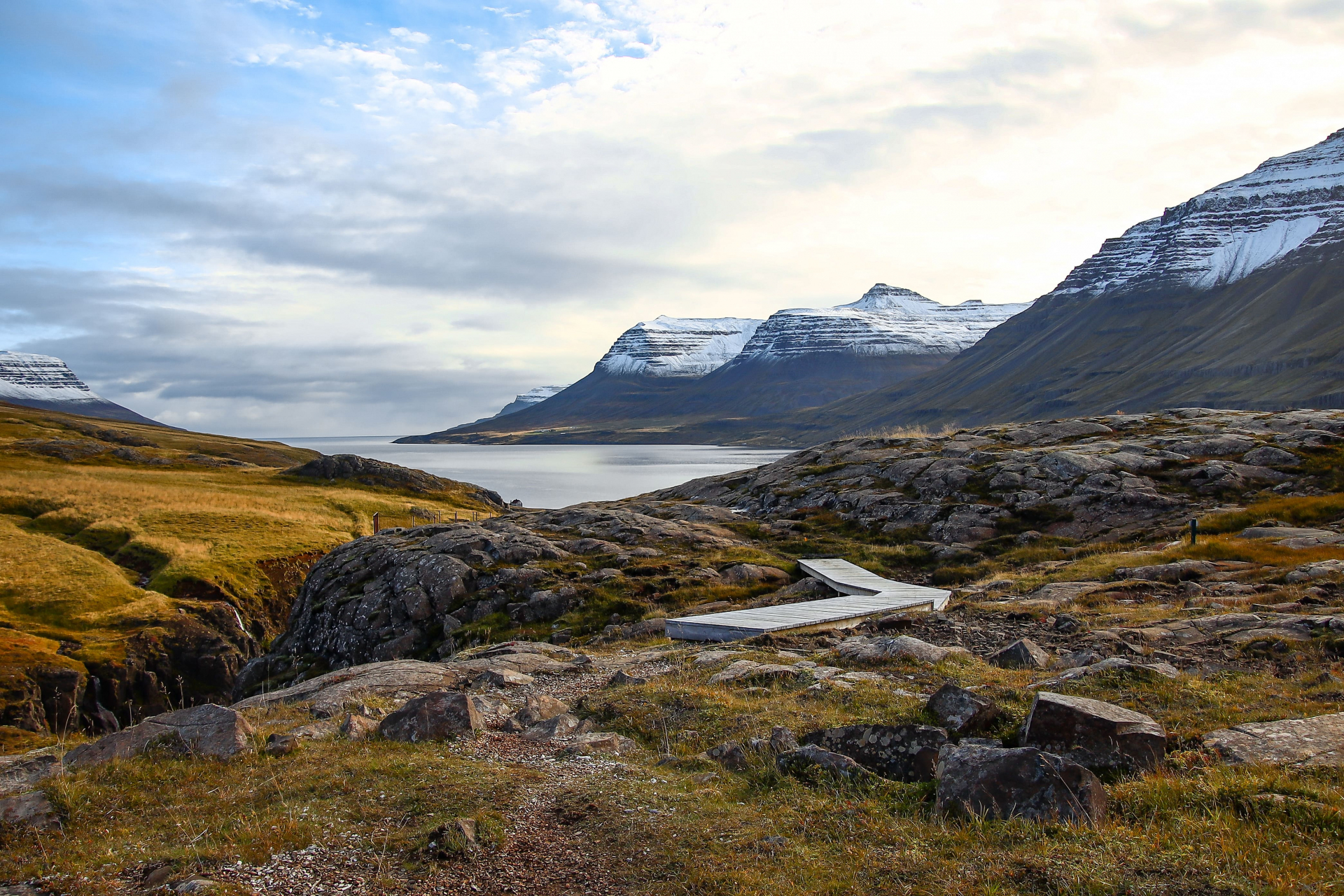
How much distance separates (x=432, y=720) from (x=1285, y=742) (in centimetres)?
1019

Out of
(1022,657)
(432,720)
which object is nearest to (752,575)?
(1022,657)

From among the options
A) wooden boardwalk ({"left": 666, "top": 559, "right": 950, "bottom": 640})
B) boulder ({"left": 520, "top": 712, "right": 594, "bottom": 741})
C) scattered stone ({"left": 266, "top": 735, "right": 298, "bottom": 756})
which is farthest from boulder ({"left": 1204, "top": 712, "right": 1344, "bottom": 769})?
scattered stone ({"left": 266, "top": 735, "right": 298, "bottom": 756})

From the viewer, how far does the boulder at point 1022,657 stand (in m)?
12.4

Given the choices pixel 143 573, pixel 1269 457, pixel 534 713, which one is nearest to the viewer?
pixel 534 713

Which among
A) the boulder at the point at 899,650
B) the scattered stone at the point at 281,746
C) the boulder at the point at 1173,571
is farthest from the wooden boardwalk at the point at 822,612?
the scattered stone at the point at 281,746

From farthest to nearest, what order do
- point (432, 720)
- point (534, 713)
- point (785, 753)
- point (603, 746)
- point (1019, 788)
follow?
point (534, 713)
point (432, 720)
point (603, 746)
point (785, 753)
point (1019, 788)

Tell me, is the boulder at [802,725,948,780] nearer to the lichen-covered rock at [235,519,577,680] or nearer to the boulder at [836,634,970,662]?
the boulder at [836,634,970,662]

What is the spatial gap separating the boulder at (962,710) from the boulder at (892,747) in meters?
0.34

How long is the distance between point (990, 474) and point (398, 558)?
26.2m

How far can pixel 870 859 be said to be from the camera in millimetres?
6387

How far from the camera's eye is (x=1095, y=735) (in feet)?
25.5

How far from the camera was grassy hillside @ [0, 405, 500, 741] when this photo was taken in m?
33.1

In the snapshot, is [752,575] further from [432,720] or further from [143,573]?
[143,573]

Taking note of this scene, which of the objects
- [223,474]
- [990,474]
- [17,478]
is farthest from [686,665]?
[223,474]
